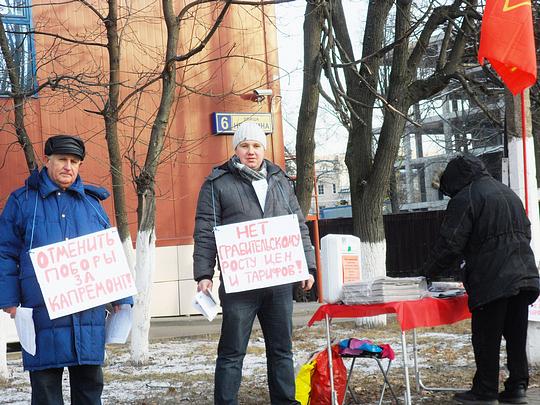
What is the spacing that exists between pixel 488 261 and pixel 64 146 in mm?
3109

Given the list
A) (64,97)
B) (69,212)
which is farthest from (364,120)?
(69,212)

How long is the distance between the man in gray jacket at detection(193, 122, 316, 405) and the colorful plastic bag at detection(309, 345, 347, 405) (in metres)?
0.74

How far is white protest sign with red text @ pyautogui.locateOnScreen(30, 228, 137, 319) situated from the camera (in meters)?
4.90

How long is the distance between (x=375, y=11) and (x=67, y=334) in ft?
29.0

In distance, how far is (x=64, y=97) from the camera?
14484mm

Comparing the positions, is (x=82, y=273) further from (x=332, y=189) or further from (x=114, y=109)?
(x=332, y=189)

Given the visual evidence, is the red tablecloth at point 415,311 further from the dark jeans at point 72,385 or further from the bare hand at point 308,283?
the dark jeans at point 72,385

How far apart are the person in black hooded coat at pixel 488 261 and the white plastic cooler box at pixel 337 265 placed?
0.60 m

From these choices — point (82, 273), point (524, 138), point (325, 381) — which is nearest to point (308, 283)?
point (325, 381)

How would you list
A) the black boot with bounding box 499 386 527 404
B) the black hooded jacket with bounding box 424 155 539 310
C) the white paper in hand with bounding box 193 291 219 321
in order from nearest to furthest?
the white paper in hand with bounding box 193 291 219 321
the black hooded jacket with bounding box 424 155 539 310
the black boot with bounding box 499 386 527 404

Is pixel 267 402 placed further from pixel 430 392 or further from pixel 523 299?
pixel 523 299

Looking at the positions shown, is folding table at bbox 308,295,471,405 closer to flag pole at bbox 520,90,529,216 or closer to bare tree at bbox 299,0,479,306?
flag pole at bbox 520,90,529,216

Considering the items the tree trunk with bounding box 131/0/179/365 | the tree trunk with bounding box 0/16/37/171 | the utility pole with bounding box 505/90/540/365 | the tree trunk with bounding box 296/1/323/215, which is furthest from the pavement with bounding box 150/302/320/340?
the utility pole with bounding box 505/90/540/365

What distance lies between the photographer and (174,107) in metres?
15.7
